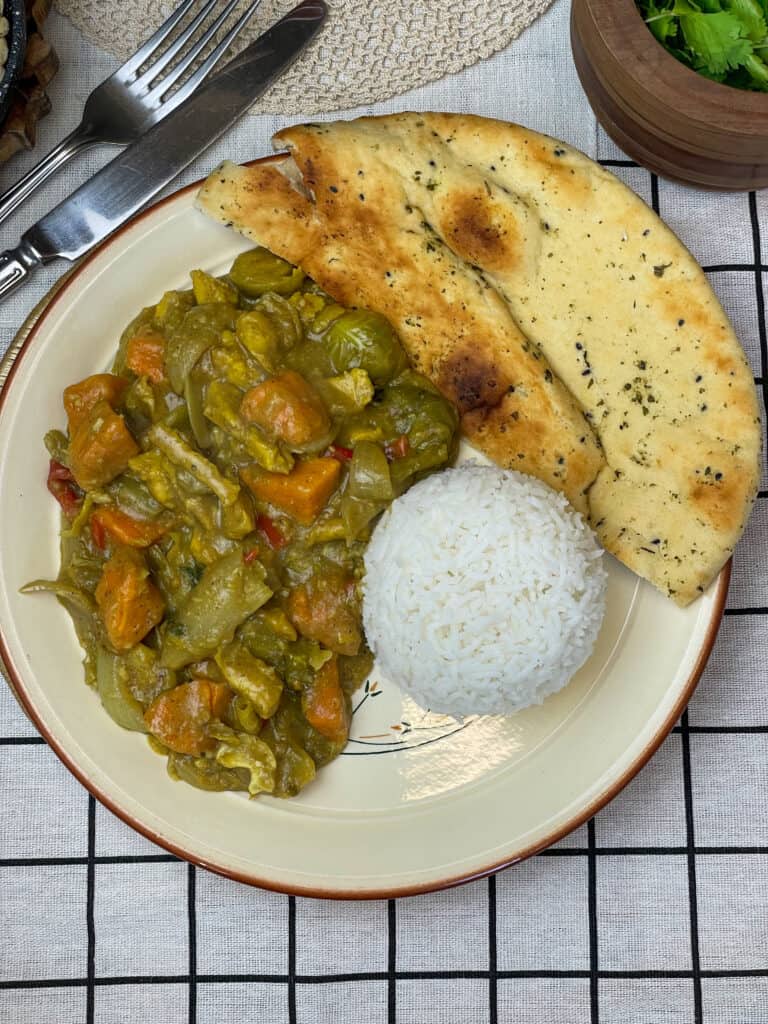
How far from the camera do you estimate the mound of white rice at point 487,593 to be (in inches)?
87.3

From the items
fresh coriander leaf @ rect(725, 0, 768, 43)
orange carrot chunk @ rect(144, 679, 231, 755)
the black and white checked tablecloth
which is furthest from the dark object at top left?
fresh coriander leaf @ rect(725, 0, 768, 43)

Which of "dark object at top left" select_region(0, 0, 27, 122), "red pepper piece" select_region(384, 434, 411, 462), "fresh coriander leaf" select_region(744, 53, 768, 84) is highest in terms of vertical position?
"dark object at top left" select_region(0, 0, 27, 122)

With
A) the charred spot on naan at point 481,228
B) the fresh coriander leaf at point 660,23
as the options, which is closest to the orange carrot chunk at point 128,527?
the charred spot on naan at point 481,228

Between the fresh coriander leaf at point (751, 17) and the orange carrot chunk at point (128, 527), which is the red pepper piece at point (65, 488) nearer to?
the orange carrot chunk at point (128, 527)

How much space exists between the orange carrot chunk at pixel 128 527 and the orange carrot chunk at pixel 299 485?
10.3 inches

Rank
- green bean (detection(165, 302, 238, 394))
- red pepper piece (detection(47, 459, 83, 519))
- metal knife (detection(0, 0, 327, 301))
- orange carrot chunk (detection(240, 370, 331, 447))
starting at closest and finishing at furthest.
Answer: orange carrot chunk (detection(240, 370, 331, 447)) < green bean (detection(165, 302, 238, 394)) < red pepper piece (detection(47, 459, 83, 519)) < metal knife (detection(0, 0, 327, 301))

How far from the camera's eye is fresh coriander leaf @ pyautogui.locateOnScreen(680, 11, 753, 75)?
86.7 inches

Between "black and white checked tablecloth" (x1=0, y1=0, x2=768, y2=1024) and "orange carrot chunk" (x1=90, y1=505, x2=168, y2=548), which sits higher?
"orange carrot chunk" (x1=90, y1=505, x2=168, y2=548)

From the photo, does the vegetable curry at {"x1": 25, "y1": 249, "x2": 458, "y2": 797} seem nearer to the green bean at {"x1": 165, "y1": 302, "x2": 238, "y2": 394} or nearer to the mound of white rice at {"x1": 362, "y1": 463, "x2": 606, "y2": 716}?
the green bean at {"x1": 165, "y1": 302, "x2": 238, "y2": 394}

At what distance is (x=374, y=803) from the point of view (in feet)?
7.99

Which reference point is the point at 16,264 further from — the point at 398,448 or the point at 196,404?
the point at 398,448

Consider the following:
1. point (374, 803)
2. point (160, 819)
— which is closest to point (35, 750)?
point (160, 819)

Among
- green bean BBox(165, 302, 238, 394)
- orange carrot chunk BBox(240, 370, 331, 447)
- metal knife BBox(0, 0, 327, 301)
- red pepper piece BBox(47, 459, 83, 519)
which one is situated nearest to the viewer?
orange carrot chunk BBox(240, 370, 331, 447)

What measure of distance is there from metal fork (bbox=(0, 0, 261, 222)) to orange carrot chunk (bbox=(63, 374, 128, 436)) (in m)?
0.58
